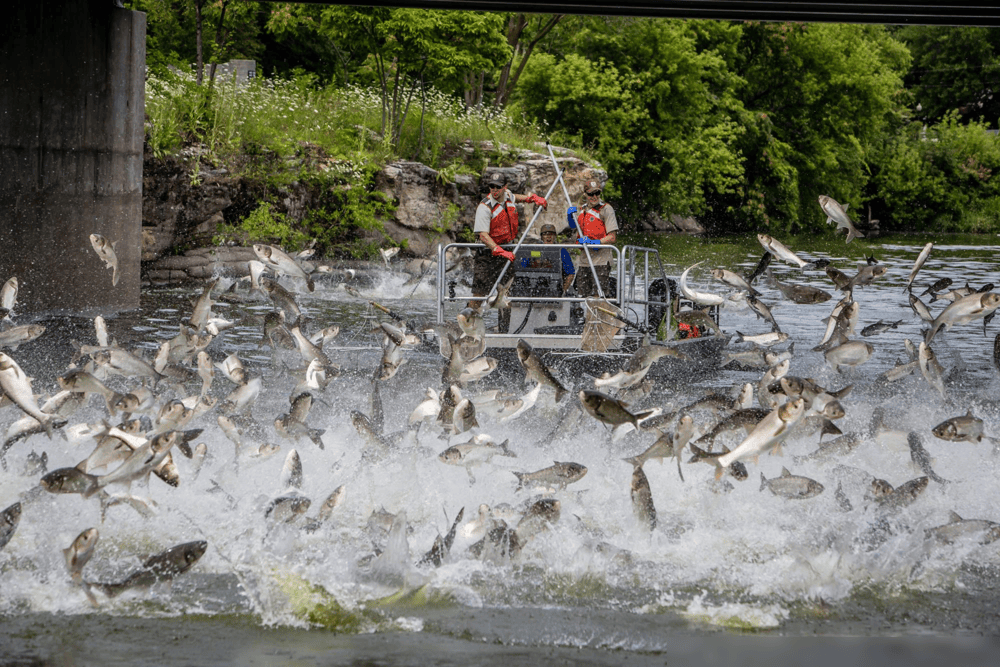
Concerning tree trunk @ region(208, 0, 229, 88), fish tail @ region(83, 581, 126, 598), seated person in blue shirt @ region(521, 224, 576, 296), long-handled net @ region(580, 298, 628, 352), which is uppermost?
tree trunk @ region(208, 0, 229, 88)

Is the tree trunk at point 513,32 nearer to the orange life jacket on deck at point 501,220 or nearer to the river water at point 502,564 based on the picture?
the orange life jacket on deck at point 501,220

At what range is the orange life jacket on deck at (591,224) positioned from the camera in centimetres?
1289

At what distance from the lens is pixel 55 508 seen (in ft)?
23.8

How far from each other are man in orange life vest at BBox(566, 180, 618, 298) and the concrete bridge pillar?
269 inches

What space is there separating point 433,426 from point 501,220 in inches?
189

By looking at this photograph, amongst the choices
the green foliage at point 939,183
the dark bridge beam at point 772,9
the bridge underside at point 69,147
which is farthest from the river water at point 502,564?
the green foliage at point 939,183

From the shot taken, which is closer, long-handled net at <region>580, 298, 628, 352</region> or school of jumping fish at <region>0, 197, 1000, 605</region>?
school of jumping fish at <region>0, 197, 1000, 605</region>

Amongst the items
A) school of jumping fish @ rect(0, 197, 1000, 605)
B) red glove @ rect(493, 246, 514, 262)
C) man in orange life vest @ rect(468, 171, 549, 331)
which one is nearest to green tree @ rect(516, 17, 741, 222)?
man in orange life vest @ rect(468, 171, 549, 331)

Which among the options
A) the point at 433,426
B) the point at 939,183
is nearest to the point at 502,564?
the point at 433,426

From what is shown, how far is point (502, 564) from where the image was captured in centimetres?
662

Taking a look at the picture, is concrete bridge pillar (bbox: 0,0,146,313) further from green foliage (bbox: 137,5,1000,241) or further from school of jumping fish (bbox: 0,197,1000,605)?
green foliage (bbox: 137,5,1000,241)

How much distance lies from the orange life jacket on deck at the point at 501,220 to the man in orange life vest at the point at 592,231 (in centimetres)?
79

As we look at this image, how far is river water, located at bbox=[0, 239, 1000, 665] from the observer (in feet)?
19.1

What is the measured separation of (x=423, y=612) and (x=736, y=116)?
43.5 metres
